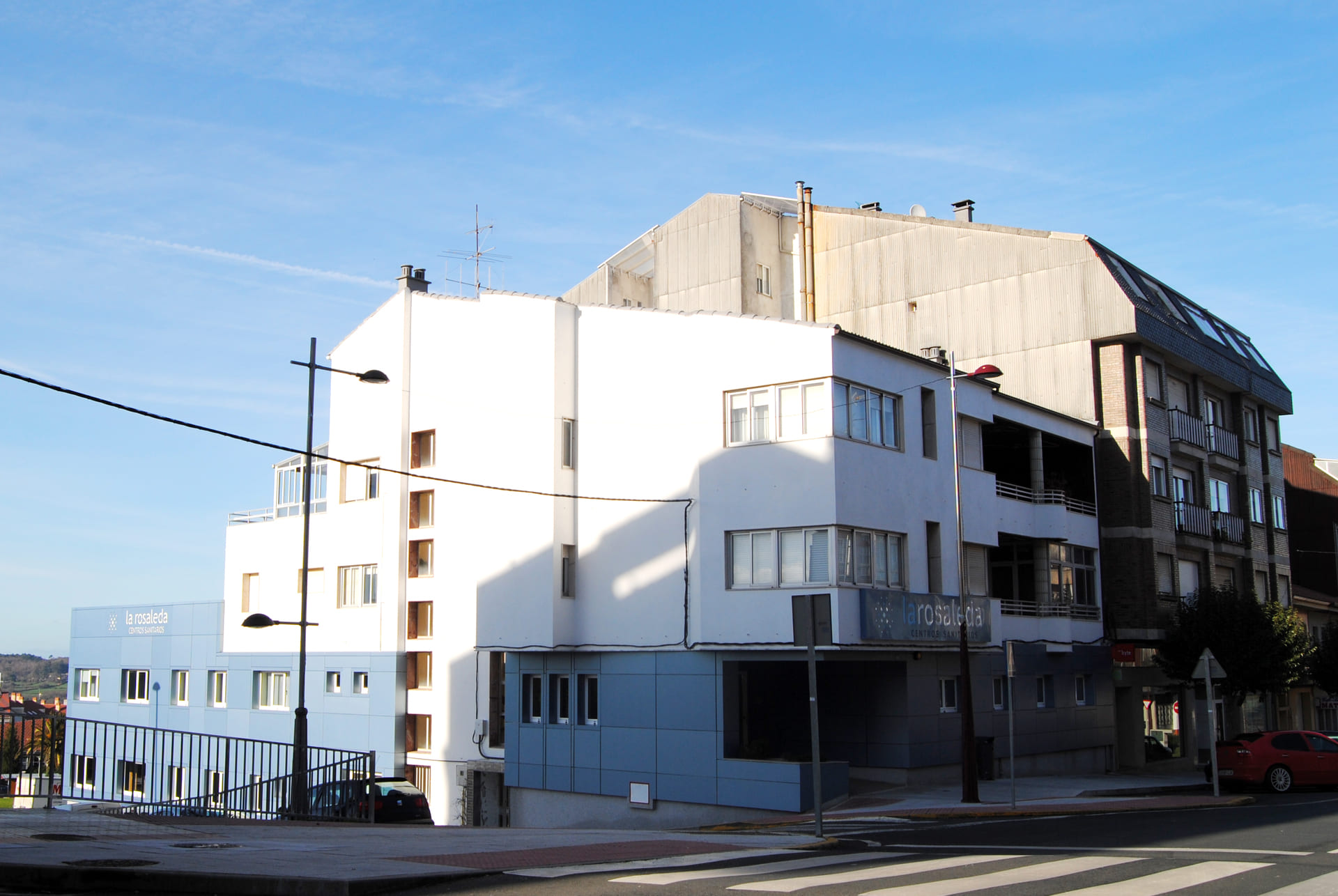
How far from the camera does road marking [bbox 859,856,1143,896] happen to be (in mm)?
9469

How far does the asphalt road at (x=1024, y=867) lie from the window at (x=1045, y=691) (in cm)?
Result: 1413

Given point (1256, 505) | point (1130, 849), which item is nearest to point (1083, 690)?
point (1256, 505)

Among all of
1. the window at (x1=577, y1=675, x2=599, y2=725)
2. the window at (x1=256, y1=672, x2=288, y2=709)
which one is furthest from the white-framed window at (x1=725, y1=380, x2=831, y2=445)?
the window at (x1=256, y1=672, x2=288, y2=709)

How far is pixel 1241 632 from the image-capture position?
33406 millimetres

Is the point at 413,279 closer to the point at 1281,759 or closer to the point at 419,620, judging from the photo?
the point at 419,620

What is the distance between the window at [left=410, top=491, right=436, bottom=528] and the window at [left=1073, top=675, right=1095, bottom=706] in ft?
65.7

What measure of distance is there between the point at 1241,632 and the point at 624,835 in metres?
24.9

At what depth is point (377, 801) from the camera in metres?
25.4

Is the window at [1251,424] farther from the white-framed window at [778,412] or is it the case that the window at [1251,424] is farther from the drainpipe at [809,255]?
the white-framed window at [778,412]

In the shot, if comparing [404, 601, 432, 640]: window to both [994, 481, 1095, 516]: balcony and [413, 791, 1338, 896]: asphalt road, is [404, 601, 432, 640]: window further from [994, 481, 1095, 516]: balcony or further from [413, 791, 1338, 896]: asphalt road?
[413, 791, 1338, 896]: asphalt road

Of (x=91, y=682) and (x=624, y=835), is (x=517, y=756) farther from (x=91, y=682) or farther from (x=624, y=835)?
(x=91, y=682)

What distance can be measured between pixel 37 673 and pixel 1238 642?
165 metres

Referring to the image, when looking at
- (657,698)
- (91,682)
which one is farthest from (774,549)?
(91,682)

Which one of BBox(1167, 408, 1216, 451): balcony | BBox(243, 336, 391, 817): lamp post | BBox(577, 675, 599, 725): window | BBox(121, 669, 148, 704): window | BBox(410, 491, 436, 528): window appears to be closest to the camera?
BBox(243, 336, 391, 817): lamp post
